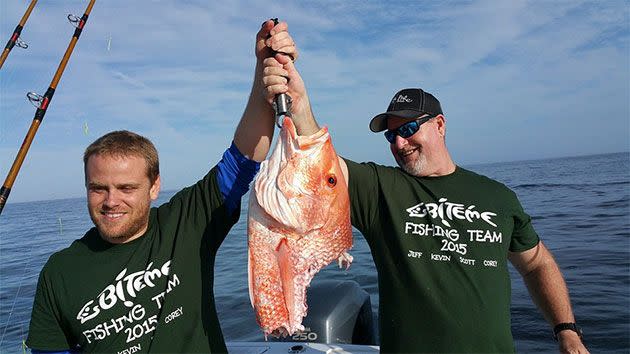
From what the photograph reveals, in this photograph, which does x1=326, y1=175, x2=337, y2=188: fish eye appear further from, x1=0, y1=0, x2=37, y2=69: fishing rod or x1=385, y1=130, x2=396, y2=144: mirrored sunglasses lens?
x1=0, y1=0, x2=37, y2=69: fishing rod

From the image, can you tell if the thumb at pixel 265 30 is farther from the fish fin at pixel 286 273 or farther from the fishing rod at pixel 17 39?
the fishing rod at pixel 17 39

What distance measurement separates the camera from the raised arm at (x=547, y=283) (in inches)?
117

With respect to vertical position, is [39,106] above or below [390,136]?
above

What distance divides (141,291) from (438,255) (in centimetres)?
165

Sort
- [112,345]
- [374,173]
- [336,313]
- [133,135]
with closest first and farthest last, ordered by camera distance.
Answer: [112,345]
[133,135]
[374,173]
[336,313]

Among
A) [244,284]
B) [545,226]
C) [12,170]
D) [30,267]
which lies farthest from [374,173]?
[30,267]

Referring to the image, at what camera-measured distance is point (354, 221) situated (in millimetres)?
2650

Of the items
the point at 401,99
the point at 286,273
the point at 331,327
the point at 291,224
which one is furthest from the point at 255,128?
the point at 331,327

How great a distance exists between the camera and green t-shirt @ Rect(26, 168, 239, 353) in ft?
6.66

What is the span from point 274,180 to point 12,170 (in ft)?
10.0

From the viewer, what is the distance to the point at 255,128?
2.10m

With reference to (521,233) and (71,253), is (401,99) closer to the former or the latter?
(521,233)

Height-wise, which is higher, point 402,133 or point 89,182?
point 402,133

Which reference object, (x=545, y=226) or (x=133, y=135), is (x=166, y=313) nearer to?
(x=133, y=135)
